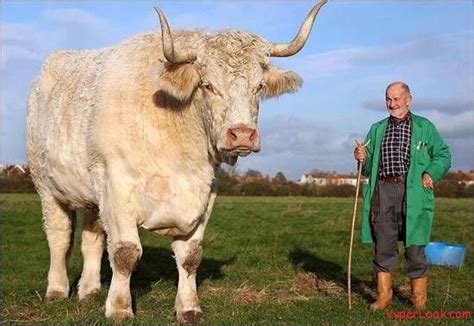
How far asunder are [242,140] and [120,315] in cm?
232

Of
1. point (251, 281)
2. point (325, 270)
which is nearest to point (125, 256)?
point (251, 281)

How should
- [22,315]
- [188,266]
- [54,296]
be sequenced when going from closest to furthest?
1. [22,315]
2. [188,266]
3. [54,296]

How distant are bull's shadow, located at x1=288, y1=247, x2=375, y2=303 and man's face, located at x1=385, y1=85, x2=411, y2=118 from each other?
2.28 meters

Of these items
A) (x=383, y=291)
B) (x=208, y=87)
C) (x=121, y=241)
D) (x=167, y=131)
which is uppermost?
(x=208, y=87)

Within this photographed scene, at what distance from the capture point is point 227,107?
6.31 metres

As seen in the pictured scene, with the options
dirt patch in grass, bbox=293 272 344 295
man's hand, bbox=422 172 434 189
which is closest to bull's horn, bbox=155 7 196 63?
man's hand, bbox=422 172 434 189

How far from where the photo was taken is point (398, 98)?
24.9 feet

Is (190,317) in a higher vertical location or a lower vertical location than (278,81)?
lower

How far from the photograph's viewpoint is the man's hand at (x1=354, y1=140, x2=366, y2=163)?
7.84 metres

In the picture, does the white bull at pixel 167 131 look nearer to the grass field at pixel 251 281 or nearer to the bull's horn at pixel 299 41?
the bull's horn at pixel 299 41

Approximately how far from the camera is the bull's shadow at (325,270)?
9.07 m

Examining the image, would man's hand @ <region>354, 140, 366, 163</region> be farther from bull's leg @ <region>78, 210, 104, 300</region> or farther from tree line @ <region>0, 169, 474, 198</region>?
tree line @ <region>0, 169, 474, 198</region>

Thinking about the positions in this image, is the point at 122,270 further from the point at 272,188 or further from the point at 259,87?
the point at 272,188

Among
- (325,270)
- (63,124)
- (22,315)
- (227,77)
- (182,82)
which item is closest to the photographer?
(227,77)
